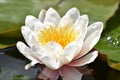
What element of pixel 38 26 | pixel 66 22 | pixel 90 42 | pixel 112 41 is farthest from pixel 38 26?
pixel 112 41

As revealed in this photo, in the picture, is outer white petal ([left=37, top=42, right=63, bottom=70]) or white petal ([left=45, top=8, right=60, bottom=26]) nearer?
outer white petal ([left=37, top=42, right=63, bottom=70])

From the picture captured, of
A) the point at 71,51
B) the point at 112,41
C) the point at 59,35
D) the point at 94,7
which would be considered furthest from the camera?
the point at 94,7

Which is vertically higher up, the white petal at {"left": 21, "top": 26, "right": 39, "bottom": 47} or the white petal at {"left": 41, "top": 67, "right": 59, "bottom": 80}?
the white petal at {"left": 21, "top": 26, "right": 39, "bottom": 47}

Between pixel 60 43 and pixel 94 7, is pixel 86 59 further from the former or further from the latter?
pixel 94 7

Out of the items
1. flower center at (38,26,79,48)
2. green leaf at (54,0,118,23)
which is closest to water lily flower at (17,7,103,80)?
flower center at (38,26,79,48)

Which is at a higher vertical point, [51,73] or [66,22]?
[66,22]

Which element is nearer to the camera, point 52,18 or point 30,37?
point 30,37

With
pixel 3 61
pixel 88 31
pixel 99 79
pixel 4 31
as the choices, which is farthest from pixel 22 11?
pixel 99 79

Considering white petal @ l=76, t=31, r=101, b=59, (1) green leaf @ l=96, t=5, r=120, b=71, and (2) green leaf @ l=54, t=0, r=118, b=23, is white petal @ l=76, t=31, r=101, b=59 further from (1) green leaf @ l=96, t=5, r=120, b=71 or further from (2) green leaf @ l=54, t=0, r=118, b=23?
(2) green leaf @ l=54, t=0, r=118, b=23

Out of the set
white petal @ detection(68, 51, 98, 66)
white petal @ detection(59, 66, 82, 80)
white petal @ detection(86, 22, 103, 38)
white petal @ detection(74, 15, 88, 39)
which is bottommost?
white petal @ detection(59, 66, 82, 80)
